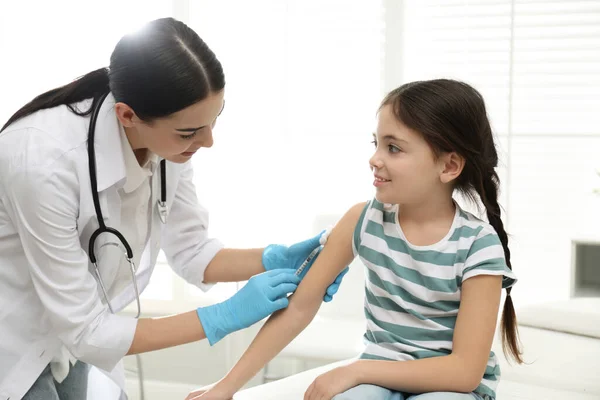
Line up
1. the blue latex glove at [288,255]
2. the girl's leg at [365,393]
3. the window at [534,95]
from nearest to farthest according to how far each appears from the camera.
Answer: the girl's leg at [365,393] → the blue latex glove at [288,255] → the window at [534,95]

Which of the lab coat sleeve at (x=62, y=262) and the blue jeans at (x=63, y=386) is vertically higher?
the lab coat sleeve at (x=62, y=262)

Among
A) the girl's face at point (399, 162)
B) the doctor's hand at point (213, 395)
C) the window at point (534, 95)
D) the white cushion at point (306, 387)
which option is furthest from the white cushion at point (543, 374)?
the window at point (534, 95)

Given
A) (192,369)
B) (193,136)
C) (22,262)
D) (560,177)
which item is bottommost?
(192,369)

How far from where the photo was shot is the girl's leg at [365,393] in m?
1.42

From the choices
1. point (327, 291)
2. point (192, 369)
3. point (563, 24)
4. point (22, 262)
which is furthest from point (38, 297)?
point (563, 24)

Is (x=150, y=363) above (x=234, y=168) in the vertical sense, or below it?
below

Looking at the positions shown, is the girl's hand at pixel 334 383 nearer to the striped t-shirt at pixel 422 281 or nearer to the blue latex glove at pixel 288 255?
the striped t-shirt at pixel 422 281

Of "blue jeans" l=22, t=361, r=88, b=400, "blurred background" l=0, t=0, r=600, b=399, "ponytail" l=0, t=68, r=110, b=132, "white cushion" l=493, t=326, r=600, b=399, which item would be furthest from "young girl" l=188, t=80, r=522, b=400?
"blurred background" l=0, t=0, r=600, b=399

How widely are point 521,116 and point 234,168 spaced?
1273 mm

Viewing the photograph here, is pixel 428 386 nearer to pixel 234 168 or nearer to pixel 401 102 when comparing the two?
pixel 401 102

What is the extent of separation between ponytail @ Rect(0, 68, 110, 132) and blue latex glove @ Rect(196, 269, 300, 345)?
0.51 meters

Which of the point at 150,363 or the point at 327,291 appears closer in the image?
the point at 327,291

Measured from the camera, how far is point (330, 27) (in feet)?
11.1

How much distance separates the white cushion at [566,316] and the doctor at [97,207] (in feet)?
3.33
